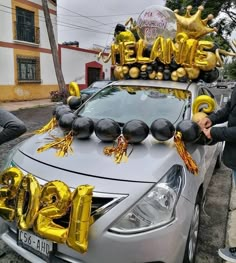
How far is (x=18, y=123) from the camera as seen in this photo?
241 cm

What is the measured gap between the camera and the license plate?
A: 2.15 meters

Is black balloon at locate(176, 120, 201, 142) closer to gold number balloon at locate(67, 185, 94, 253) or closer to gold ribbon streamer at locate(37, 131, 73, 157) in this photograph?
gold ribbon streamer at locate(37, 131, 73, 157)

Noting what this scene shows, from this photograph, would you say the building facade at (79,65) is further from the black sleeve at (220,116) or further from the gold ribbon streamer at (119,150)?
the gold ribbon streamer at (119,150)

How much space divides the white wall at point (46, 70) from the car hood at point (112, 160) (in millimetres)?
19244

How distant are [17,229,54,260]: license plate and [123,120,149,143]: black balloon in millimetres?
1012

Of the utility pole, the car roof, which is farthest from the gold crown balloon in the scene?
the utility pole

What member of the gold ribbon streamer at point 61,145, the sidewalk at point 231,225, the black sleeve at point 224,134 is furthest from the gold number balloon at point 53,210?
the sidewalk at point 231,225

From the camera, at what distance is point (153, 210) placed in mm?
2125

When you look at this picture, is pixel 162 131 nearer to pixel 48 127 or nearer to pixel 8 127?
pixel 8 127

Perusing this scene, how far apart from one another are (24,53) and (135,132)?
733 inches

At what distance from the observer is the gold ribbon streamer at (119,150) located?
2482 mm

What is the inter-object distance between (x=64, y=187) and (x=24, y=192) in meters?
0.32

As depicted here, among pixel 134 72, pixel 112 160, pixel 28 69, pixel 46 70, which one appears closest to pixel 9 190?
pixel 112 160

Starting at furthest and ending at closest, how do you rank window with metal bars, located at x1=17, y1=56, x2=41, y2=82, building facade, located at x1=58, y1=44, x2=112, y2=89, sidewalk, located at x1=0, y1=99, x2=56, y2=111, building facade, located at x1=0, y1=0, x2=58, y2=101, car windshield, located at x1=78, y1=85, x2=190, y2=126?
building facade, located at x1=58, y1=44, x2=112, y2=89 < window with metal bars, located at x1=17, y1=56, x2=41, y2=82 < building facade, located at x1=0, y1=0, x2=58, y2=101 < sidewalk, located at x1=0, y1=99, x2=56, y2=111 < car windshield, located at x1=78, y1=85, x2=190, y2=126
